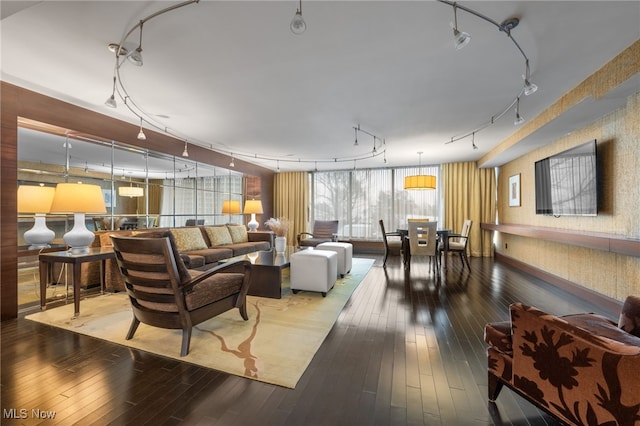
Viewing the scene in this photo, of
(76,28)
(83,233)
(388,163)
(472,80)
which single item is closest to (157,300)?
(83,233)

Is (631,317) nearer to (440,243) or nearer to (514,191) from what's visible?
(440,243)

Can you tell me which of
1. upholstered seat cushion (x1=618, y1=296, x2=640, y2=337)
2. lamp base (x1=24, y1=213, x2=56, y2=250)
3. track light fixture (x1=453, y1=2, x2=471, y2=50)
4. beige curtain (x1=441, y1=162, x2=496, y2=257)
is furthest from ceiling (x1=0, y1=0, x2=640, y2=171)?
beige curtain (x1=441, y1=162, x2=496, y2=257)

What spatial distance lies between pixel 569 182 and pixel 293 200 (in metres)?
6.32

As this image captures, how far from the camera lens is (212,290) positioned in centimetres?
228

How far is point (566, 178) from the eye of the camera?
370cm

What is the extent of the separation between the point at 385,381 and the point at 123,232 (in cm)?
411

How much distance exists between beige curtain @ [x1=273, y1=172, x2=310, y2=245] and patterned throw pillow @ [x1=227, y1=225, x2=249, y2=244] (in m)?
2.29

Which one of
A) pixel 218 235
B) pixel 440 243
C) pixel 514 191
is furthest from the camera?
pixel 514 191

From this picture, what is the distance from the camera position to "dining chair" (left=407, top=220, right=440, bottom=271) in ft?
15.1

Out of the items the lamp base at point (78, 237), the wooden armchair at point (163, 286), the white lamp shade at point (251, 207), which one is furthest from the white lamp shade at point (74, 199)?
the white lamp shade at point (251, 207)

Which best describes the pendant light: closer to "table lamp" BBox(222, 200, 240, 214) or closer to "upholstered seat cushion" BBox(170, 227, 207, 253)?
"table lamp" BBox(222, 200, 240, 214)

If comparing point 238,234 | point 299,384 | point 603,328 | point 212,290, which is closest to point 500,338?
point 603,328

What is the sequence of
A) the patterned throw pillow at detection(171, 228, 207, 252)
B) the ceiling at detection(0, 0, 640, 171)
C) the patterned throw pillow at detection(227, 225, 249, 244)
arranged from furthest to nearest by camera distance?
the patterned throw pillow at detection(227, 225, 249, 244) → the patterned throw pillow at detection(171, 228, 207, 252) → the ceiling at detection(0, 0, 640, 171)

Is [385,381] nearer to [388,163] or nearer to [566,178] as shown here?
[566,178]
